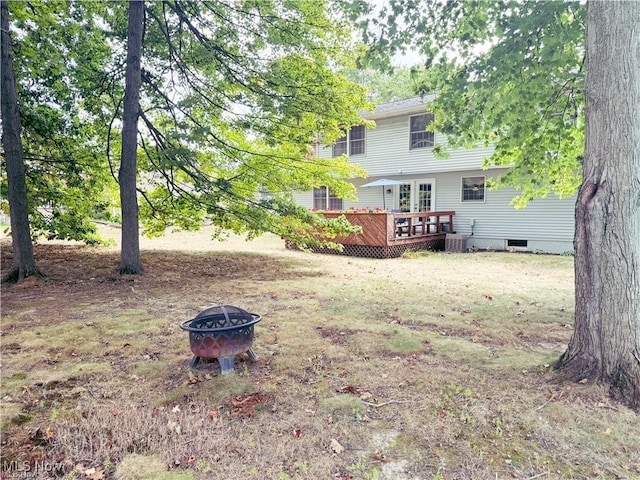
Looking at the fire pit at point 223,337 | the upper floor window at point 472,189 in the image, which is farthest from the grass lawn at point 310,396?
the upper floor window at point 472,189

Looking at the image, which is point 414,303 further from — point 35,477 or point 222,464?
point 35,477

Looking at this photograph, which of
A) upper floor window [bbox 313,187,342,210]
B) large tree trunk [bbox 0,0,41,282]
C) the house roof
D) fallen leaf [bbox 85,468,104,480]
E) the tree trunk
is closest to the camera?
fallen leaf [bbox 85,468,104,480]

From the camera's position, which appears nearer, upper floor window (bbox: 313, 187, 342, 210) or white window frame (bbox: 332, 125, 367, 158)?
white window frame (bbox: 332, 125, 367, 158)

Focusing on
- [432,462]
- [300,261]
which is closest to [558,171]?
Answer: [432,462]

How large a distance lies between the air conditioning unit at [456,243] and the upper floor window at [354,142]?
5.51m

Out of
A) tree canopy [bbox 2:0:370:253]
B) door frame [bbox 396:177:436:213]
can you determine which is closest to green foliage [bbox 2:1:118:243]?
tree canopy [bbox 2:0:370:253]

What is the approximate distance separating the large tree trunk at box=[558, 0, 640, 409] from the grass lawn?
347 millimetres

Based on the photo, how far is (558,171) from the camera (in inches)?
263


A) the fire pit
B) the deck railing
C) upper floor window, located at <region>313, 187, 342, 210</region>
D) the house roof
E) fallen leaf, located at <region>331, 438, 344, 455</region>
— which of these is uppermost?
the house roof

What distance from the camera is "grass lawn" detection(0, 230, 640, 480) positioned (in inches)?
91.2

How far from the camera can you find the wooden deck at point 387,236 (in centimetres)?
1212

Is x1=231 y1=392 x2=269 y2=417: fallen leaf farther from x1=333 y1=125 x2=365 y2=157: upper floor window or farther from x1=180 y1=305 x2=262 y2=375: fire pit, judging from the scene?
x1=333 y1=125 x2=365 y2=157: upper floor window

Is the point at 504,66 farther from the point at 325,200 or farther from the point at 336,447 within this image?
the point at 325,200

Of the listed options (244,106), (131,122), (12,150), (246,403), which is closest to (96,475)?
(246,403)
